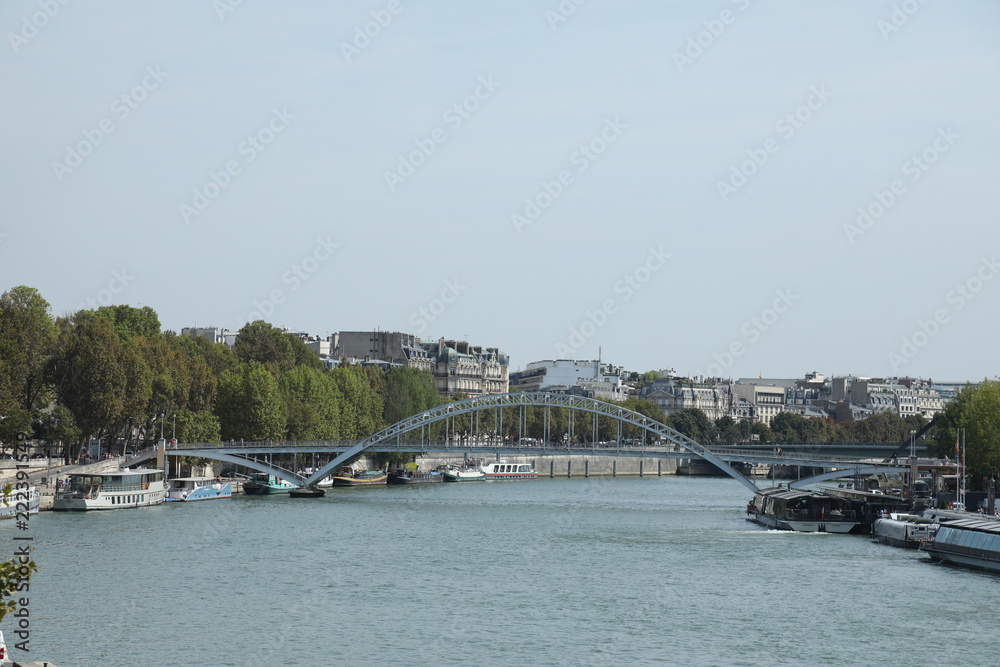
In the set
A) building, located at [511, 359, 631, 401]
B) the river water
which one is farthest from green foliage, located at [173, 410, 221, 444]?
building, located at [511, 359, 631, 401]

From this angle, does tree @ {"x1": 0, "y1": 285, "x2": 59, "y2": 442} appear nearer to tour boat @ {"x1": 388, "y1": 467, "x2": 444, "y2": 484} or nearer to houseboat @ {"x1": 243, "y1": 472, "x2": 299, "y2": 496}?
houseboat @ {"x1": 243, "y1": 472, "x2": 299, "y2": 496}

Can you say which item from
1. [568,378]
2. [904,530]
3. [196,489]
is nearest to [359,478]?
[196,489]

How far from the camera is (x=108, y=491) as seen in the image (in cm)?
4409

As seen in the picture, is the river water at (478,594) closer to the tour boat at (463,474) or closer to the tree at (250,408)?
the tree at (250,408)

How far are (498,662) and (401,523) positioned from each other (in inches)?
837

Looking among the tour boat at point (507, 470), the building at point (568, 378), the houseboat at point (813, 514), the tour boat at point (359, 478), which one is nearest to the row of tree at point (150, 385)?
the tour boat at point (359, 478)

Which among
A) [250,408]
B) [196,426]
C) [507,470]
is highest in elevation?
[250,408]

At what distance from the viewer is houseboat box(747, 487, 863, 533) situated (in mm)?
43500

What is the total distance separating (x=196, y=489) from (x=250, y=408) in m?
7.84

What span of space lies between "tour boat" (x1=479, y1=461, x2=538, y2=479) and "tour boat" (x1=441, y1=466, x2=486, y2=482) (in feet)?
3.85

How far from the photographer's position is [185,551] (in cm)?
3259

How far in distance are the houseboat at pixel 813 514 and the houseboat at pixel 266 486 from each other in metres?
20.2

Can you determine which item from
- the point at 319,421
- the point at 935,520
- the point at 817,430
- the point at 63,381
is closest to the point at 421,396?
the point at 319,421

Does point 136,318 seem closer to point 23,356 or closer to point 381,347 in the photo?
point 23,356
